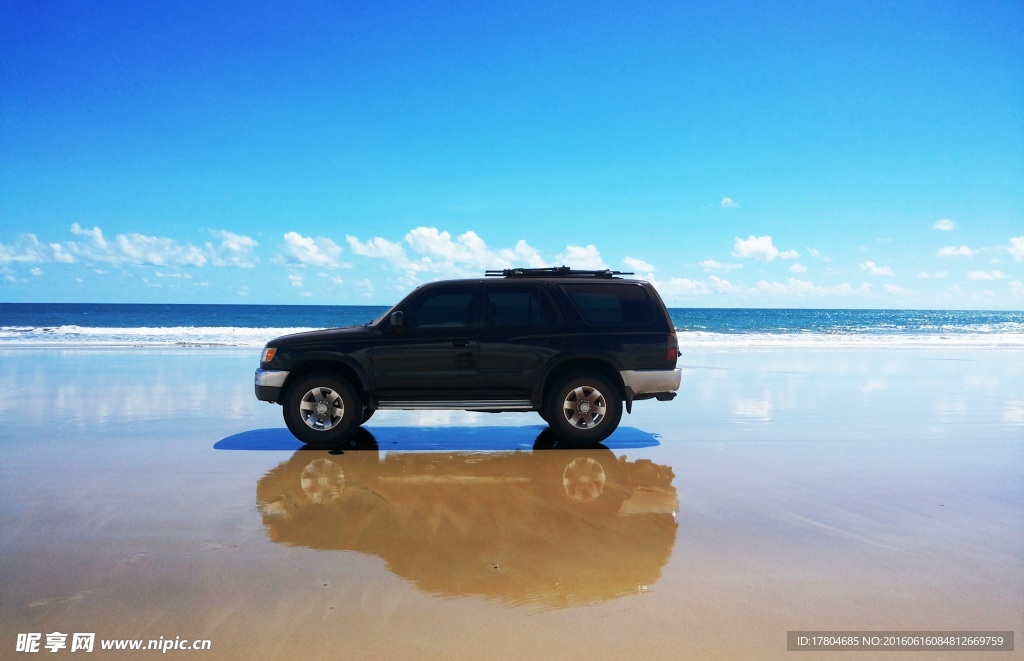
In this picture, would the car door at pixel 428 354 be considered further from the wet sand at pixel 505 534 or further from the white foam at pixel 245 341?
the white foam at pixel 245 341

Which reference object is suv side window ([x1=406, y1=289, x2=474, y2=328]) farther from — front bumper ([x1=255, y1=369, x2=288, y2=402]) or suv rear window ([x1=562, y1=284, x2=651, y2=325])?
front bumper ([x1=255, y1=369, x2=288, y2=402])

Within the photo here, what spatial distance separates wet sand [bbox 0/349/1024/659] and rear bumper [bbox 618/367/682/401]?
0.57 metres

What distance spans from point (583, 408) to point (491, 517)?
301 centimetres

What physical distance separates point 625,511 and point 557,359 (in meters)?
2.95

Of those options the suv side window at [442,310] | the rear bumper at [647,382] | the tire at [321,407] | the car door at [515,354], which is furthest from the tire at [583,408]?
the tire at [321,407]

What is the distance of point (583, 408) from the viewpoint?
7.78 m

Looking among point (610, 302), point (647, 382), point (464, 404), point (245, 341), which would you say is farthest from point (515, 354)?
Result: point (245, 341)

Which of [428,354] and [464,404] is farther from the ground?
[428,354]

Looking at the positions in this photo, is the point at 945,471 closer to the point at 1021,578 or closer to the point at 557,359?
the point at 1021,578

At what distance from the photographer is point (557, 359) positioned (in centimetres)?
786

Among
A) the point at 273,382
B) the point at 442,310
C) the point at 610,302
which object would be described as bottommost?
the point at 273,382

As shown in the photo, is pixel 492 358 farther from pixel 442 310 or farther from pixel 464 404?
pixel 442 310

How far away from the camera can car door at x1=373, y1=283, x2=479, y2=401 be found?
780 centimetres

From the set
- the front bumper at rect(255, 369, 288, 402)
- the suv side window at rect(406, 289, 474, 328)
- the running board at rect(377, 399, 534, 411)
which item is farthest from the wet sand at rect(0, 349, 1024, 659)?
the suv side window at rect(406, 289, 474, 328)
